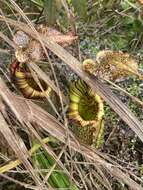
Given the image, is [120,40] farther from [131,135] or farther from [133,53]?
[131,135]

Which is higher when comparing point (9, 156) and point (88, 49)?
point (88, 49)

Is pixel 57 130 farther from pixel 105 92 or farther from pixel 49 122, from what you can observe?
pixel 105 92

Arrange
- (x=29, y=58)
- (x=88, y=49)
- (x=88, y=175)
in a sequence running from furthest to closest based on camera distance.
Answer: (x=88, y=49), (x=88, y=175), (x=29, y=58)

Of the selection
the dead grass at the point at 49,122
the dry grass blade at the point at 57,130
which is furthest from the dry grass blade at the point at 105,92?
the dry grass blade at the point at 57,130

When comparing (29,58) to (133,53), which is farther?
(133,53)

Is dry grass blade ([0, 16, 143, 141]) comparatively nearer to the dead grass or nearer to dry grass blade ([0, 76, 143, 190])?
the dead grass

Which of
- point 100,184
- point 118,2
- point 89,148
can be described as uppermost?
point 118,2

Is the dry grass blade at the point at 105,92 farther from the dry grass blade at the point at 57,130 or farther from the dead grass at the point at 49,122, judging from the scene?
the dry grass blade at the point at 57,130

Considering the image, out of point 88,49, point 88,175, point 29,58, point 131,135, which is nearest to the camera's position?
point 29,58

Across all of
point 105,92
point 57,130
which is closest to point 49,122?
point 57,130

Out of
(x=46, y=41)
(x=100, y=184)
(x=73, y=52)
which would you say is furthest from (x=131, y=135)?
(x=46, y=41)

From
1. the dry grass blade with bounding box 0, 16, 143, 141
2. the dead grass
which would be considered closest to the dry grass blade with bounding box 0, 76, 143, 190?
the dead grass
